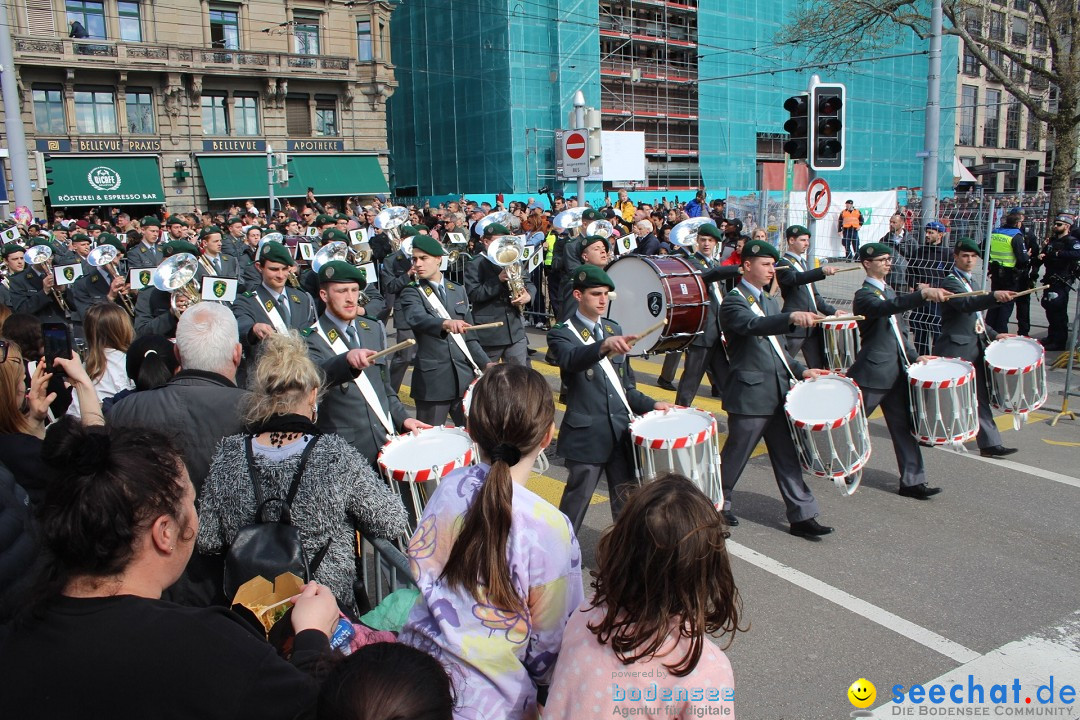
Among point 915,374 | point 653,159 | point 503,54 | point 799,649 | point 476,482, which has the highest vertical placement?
point 503,54

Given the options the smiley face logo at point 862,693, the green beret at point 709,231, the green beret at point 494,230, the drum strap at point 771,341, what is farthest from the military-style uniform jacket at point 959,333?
the green beret at point 494,230

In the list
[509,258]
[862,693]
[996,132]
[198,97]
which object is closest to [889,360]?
[862,693]

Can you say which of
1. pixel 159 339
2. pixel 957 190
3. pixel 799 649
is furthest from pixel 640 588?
pixel 957 190

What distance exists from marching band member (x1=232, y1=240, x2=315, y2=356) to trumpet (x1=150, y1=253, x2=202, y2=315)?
86cm

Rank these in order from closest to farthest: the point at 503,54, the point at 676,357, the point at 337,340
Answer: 1. the point at 337,340
2. the point at 676,357
3. the point at 503,54

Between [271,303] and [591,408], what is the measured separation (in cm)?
305

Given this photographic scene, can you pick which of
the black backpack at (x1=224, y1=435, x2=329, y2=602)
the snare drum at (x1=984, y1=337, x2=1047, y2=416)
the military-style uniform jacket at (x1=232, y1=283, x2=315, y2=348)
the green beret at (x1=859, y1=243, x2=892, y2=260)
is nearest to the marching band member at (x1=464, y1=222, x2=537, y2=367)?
the military-style uniform jacket at (x1=232, y1=283, x2=315, y2=348)

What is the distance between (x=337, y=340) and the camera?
5168 mm

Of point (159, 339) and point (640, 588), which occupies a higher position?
point (159, 339)

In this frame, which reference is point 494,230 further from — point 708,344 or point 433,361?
point 433,361

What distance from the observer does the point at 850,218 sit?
18.8 metres

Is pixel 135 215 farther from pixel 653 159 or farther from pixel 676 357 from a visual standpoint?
pixel 676 357

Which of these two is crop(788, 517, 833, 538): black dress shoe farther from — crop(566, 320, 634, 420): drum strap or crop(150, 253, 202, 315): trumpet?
crop(150, 253, 202, 315): trumpet

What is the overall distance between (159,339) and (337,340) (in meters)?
1.15
